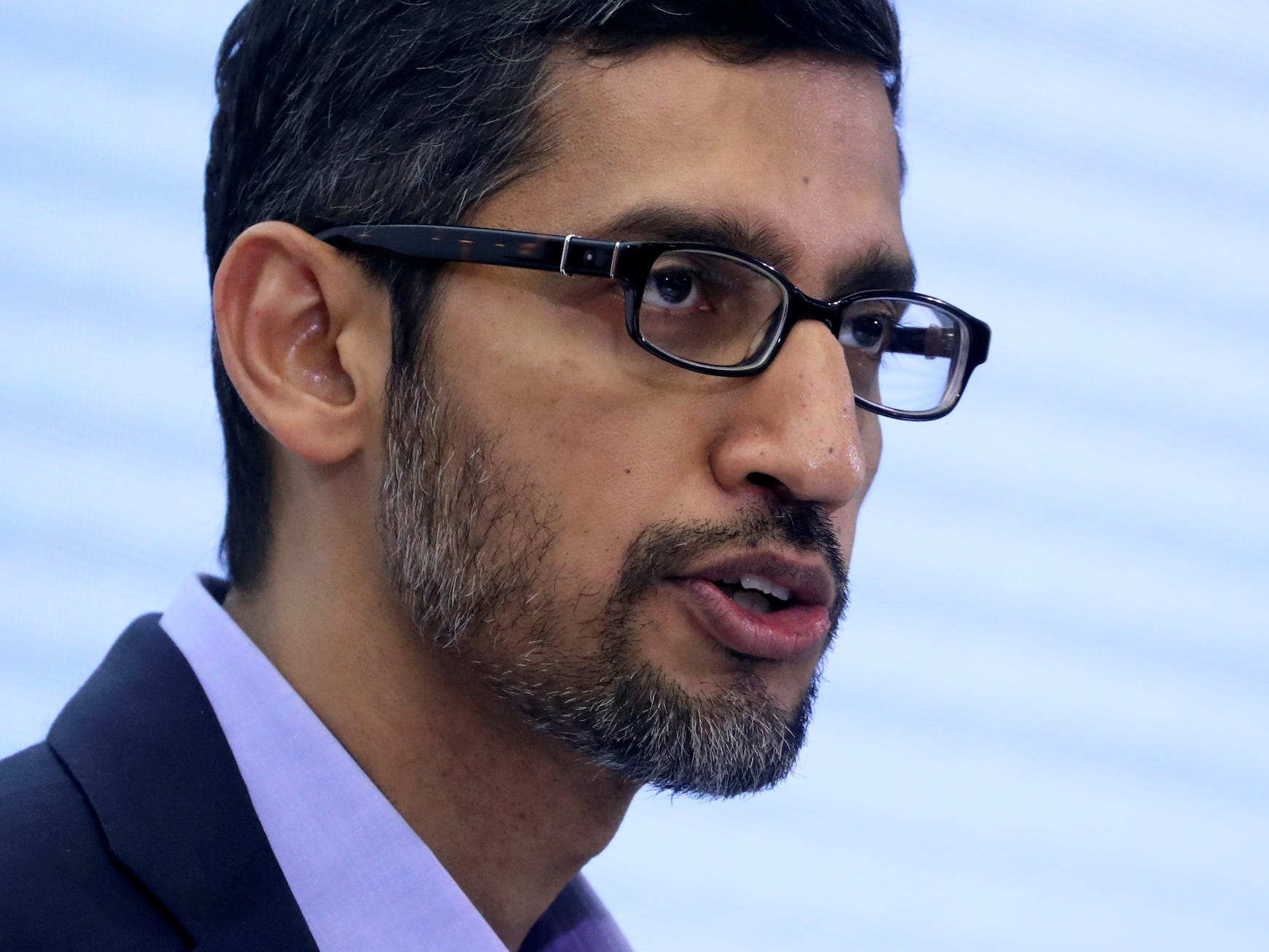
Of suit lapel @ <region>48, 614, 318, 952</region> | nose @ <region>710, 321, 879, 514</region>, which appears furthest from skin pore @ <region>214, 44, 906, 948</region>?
suit lapel @ <region>48, 614, 318, 952</region>

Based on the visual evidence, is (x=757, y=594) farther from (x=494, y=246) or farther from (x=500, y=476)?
(x=494, y=246)

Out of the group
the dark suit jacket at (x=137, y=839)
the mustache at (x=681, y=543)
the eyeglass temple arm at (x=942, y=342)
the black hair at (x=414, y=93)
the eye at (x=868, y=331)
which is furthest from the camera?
the eyeglass temple arm at (x=942, y=342)

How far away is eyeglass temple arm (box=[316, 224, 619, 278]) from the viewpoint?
4.87 ft

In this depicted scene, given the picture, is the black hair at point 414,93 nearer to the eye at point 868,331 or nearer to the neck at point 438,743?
the neck at point 438,743

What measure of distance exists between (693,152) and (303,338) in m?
0.50

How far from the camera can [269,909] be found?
1.38 m

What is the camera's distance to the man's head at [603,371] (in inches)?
57.9

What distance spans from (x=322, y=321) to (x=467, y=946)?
2.37ft

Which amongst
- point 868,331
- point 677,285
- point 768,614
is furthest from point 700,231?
point 768,614

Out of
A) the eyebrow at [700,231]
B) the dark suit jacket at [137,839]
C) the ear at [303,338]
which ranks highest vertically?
the eyebrow at [700,231]

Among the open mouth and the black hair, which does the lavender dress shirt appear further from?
the open mouth

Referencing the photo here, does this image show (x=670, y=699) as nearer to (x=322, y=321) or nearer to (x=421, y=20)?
(x=322, y=321)

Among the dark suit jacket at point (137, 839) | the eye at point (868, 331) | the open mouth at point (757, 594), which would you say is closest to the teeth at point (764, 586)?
the open mouth at point (757, 594)

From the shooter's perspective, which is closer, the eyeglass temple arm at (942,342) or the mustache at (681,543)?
the mustache at (681,543)
